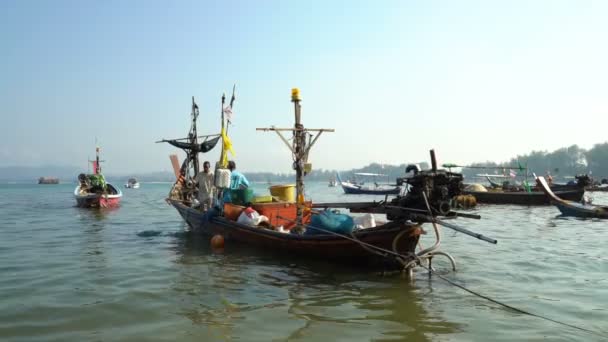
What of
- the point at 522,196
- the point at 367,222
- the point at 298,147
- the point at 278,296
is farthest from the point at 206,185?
the point at 522,196

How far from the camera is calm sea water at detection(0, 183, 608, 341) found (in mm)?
6254

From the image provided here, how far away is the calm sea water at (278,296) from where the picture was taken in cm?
625

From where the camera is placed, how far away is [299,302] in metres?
7.60

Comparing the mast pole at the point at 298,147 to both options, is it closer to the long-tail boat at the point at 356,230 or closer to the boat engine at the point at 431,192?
the long-tail boat at the point at 356,230

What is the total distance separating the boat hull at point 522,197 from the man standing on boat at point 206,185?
27.1 m

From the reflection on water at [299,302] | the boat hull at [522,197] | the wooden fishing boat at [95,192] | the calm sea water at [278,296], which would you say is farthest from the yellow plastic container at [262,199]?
the boat hull at [522,197]

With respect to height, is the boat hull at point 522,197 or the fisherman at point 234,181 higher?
the fisherman at point 234,181

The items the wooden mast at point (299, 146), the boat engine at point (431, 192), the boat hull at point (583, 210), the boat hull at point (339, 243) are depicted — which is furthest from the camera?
the boat hull at point (583, 210)

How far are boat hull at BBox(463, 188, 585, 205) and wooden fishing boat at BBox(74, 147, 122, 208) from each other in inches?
1121

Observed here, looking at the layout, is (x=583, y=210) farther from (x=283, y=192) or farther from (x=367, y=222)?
(x=367, y=222)

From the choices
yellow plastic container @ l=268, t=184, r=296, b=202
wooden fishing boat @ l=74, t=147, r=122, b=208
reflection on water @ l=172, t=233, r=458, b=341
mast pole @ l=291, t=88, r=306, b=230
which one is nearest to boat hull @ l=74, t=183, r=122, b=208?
wooden fishing boat @ l=74, t=147, r=122, b=208

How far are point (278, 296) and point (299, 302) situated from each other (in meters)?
0.53

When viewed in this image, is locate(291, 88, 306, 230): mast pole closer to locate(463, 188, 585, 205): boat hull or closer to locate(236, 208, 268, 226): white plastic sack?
locate(236, 208, 268, 226): white plastic sack

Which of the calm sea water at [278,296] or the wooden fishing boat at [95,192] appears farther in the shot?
the wooden fishing boat at [95,192]
